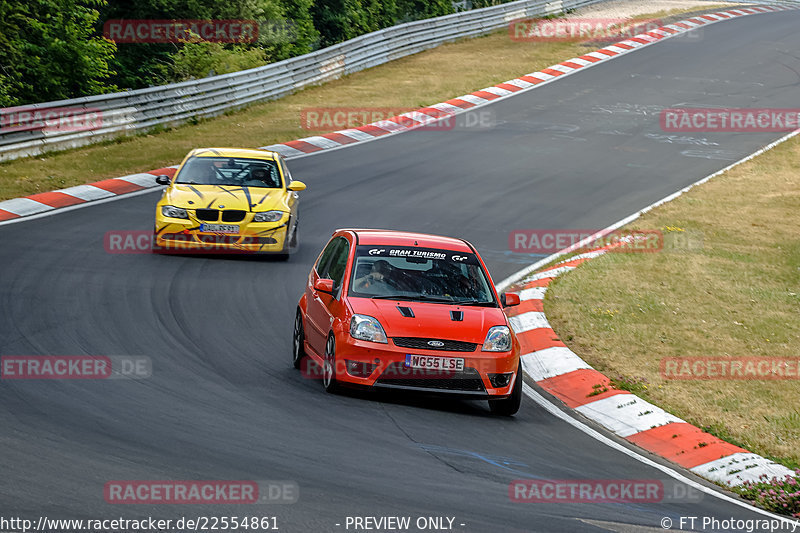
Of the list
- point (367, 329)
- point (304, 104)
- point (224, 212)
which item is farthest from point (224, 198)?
point (304, 104)

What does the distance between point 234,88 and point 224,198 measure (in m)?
13.9

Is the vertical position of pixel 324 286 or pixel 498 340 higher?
pixel 324 286

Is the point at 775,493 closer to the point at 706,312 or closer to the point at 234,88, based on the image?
the point at 706,312

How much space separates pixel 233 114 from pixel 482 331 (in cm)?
2029

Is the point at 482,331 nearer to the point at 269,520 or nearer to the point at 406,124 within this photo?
the point at 269,520

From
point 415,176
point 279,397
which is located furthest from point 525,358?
point 415,176

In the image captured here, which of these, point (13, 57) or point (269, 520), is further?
point (13, 57)

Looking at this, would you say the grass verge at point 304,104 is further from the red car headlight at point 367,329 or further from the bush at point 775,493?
the bush at point 775,493

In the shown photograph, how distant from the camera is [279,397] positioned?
9445mm

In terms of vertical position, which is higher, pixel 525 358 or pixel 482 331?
pixel 482 331

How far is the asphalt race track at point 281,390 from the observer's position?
694cm

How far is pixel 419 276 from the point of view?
10383mm

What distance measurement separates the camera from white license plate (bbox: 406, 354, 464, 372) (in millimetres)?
9320

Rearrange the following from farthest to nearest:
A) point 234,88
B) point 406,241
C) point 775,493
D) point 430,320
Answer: point 234,88, point 406,241, point 430,320, point 775,493
